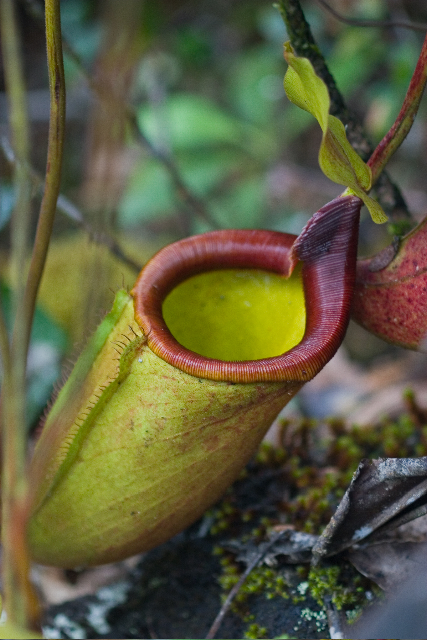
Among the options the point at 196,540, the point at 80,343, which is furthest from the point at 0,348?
the point at 196,540

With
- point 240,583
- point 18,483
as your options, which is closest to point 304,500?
point 240,583

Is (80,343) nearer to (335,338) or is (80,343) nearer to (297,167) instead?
(335,338)

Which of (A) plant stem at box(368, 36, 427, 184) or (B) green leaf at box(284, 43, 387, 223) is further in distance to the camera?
(A) plant stem at box(368, 36, 427, 184)

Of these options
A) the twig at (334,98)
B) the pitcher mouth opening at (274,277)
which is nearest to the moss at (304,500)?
the pitcher mouth opening at (274,277)

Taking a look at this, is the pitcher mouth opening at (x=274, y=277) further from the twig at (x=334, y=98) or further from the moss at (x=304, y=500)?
the moss at (x=304, y=500)

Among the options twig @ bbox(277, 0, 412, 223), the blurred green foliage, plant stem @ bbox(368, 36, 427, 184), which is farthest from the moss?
the blurred green foliage

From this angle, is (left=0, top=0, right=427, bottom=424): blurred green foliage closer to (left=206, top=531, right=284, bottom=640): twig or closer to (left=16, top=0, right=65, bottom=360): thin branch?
(left=16, top=0, right=65, bottom=360): thin branch
